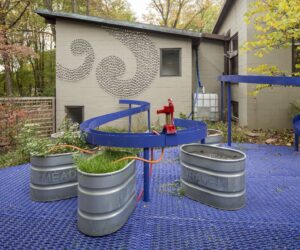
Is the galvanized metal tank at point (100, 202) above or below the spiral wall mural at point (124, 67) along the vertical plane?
below

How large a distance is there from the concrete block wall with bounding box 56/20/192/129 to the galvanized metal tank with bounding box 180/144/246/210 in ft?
19.5

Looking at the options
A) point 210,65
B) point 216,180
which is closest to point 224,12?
point 210,65

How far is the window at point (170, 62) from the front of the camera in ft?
29.3

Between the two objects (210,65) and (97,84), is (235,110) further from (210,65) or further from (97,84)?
(97,84)

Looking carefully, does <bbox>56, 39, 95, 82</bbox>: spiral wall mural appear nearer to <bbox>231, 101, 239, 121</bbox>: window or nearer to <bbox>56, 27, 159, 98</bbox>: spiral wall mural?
<bbox>56, 27, 159, 98</bbox>: spiral wall mural

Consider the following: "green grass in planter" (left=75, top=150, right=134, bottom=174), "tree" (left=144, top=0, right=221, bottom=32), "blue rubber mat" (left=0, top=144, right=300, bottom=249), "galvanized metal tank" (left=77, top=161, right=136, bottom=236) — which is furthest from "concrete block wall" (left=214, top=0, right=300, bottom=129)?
"tree" (left=144, top=0, right=221, bottom=32)

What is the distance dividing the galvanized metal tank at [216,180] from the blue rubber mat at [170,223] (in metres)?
0.09

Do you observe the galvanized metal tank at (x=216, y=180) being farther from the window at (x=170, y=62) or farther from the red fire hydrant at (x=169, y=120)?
the window at (x=170, y=62)

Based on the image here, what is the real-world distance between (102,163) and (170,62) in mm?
7101

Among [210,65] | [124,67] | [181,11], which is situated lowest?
[124,67]

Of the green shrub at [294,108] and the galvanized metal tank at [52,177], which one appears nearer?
the galvanized metal tank at [52,177]

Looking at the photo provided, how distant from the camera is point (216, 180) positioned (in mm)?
2748

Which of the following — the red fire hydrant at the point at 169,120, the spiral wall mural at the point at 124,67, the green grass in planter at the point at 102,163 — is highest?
the spiral wall mural at the point at 124,67

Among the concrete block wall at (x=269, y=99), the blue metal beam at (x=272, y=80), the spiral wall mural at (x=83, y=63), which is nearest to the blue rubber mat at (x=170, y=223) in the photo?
the blue metal beam at (x=272, y=80)
